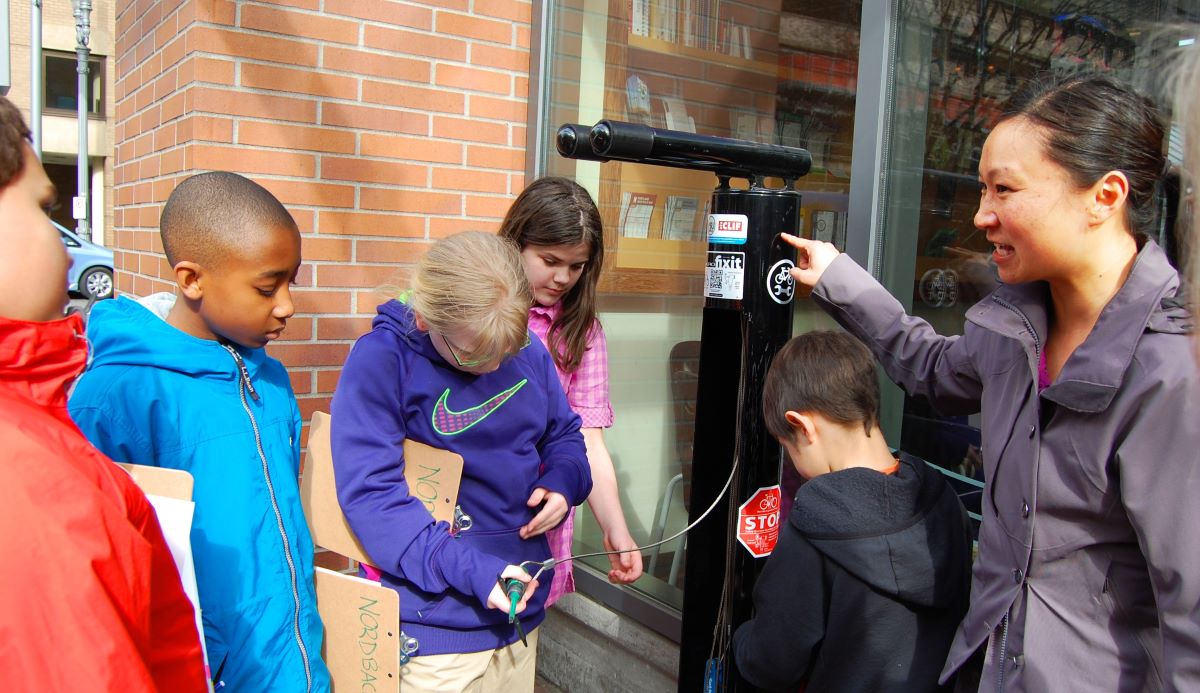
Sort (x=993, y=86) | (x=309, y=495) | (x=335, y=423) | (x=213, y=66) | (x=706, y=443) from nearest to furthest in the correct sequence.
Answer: (x=706, y=443)
(x=335, y=423)
(x=309, y=495)
(x=993, y=86)
(x=213, y=66)

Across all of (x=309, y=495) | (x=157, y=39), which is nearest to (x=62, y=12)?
(x=157, y=39)

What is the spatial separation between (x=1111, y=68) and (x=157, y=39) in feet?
10.9

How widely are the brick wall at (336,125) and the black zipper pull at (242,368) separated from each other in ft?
4.52

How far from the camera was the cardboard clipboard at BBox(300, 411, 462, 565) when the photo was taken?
1.86m

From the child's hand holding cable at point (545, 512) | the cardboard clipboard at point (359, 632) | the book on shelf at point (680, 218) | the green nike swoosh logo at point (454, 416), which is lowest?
the cardboard clipboard at point (359, 632)

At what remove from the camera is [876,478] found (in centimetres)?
165

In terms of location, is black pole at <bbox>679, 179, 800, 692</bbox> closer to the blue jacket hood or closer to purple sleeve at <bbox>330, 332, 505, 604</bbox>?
purple sleeve at <bbox>330, 332, 505, 604</bbox>

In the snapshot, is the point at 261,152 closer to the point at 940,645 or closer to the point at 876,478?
the point at 876,478

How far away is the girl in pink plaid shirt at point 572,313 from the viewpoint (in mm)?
2430

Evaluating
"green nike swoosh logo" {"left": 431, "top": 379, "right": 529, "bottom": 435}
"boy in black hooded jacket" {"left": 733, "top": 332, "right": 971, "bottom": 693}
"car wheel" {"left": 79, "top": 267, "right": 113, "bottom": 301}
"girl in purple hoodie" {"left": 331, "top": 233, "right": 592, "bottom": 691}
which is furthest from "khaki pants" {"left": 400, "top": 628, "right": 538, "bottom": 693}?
"car wheel" {"left": 79, "top": 267, "right": 113, "bottom": 301}

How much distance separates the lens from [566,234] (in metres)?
2.42

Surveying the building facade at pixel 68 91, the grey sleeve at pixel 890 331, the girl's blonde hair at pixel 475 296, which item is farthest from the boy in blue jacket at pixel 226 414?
the building facade at pixel 68 91

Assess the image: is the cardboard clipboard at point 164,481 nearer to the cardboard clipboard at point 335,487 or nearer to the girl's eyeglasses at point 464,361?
the cardboard clipboard at point 335,487

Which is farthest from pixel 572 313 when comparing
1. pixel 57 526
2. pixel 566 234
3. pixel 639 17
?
pixel 57 526
